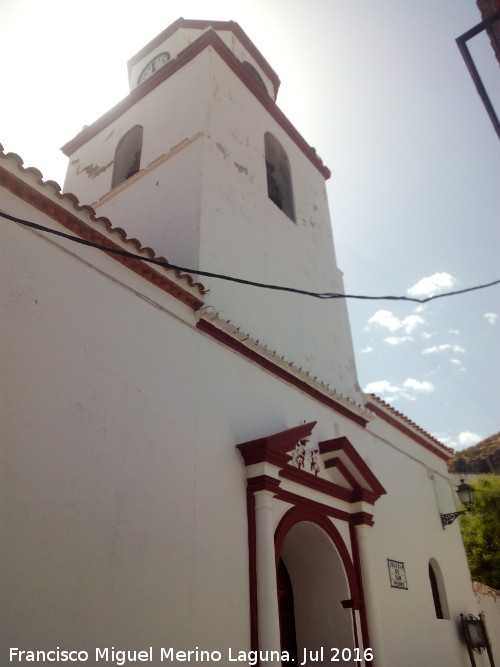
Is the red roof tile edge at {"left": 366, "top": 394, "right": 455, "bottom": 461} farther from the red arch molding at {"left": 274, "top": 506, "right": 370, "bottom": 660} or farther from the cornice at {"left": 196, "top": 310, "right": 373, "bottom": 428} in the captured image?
the red arch molding at {"left": 274, "top": 506, "right": 370, "bottom": 660}

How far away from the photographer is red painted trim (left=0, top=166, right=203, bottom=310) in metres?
4.48

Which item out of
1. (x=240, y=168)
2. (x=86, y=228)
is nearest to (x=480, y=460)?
(x=240, y=168)

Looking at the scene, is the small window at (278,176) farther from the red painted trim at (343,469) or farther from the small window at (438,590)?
the small window at (438,590)

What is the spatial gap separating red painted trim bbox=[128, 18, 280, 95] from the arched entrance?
9833mm

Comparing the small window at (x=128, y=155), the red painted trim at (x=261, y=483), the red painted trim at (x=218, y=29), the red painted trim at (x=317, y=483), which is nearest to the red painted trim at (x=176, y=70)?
the small window at (x=128, y=155)

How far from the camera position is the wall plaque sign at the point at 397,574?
24.7ft

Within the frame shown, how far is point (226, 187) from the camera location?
794 cm

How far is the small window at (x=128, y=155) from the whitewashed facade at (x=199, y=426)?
5 centimetres

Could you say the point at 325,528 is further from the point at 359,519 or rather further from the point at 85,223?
the point at 85,223

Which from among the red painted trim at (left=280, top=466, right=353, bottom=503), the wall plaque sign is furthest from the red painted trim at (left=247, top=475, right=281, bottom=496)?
the wall plaque sign

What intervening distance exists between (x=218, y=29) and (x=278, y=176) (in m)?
3.74

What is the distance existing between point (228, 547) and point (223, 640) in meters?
0.78

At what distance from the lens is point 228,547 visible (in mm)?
5184

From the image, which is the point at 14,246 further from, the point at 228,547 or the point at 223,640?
the point at 223,640
